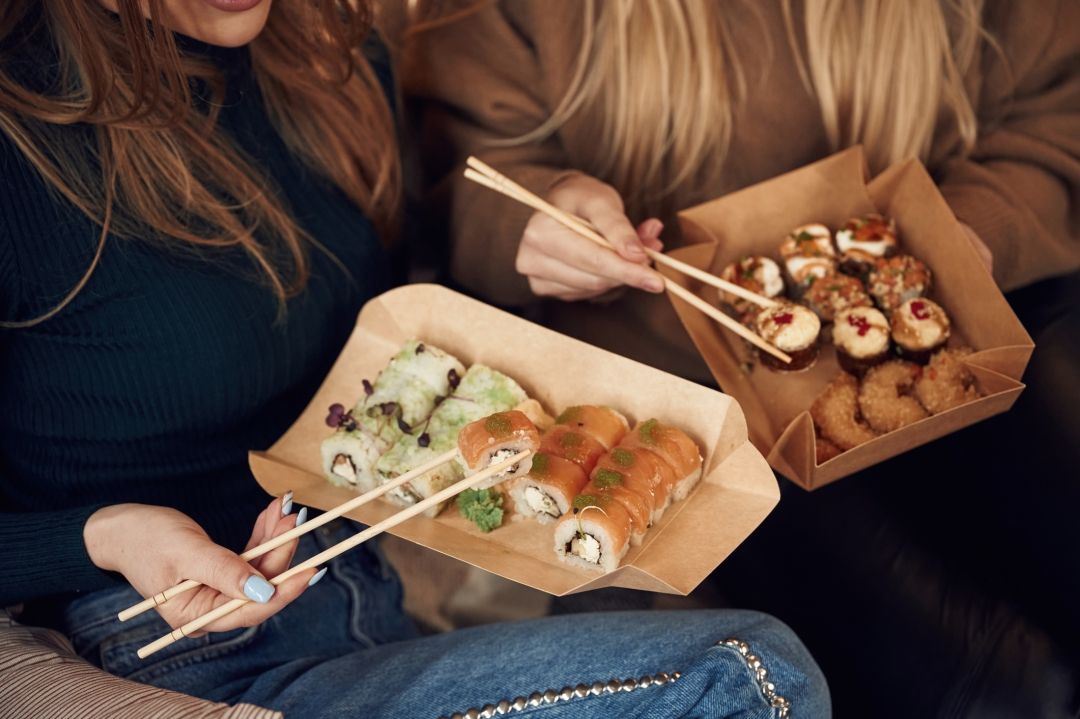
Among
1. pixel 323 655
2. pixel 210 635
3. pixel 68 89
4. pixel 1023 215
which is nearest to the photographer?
pixel 68 89

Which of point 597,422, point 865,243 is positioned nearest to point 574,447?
point 597,422

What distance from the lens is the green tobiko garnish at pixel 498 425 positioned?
4.29 feet

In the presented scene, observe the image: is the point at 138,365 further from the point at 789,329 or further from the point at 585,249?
the point at 789,329

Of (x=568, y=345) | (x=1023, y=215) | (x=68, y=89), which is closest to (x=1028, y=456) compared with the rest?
(x=1023, y=215)

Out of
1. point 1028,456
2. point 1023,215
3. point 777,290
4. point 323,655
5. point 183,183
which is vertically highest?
point 183,183

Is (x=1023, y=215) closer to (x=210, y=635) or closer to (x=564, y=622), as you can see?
(x=564, y=622)

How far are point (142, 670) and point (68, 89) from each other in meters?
0.90

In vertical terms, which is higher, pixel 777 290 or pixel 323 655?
pixel 777 290

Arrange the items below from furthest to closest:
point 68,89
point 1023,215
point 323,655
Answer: point 1023,215 < point 323,655 < point 68,89

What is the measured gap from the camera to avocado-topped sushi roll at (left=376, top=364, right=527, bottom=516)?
148 centimetres

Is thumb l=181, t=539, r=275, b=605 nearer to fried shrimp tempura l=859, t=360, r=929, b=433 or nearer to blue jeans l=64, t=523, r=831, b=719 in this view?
blue jeans l=64, t=523, r=831, b=719

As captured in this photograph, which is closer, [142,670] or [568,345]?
[142,670]

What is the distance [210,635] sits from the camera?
1.48 meters

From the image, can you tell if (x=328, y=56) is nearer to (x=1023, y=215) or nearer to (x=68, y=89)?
(x=68, y=89)
